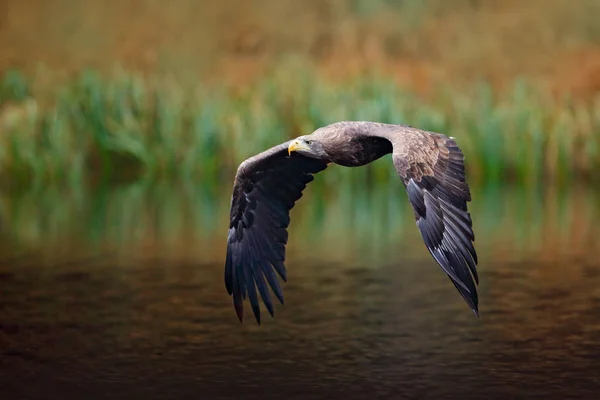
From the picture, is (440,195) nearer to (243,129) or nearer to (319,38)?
(243,129)

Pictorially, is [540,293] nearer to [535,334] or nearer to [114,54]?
[535,334]

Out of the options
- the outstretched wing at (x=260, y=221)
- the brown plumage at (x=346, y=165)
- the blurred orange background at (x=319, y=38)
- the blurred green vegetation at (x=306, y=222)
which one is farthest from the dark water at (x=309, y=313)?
the blurred orange background at (x=319, y=38)

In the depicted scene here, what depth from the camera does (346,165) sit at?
28.5 feet

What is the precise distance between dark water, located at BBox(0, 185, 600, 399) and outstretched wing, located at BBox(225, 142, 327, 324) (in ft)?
2.79

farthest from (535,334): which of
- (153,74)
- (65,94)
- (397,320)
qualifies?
(153,74)

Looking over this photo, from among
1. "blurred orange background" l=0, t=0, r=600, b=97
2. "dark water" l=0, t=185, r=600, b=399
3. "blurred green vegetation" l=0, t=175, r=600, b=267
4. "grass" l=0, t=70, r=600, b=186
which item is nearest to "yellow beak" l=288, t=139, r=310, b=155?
"dark water" l=0, t=185, r=600, b=399

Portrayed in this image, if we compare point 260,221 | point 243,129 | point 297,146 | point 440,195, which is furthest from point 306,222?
point 440,195

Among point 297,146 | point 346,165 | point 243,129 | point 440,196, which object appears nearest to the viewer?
point 440,196

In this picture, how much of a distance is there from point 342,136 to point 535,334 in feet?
11.6

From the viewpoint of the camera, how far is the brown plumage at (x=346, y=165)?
24.5 ft

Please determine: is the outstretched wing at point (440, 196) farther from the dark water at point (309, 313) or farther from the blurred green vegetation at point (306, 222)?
the blurred green vegetation at point (306, 222)

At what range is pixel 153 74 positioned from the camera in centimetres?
2909

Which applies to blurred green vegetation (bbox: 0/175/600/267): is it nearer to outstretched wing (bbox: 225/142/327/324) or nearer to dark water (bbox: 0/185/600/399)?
dark water (bbox: 0/185/600/399)

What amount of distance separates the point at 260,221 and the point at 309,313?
303 cm
